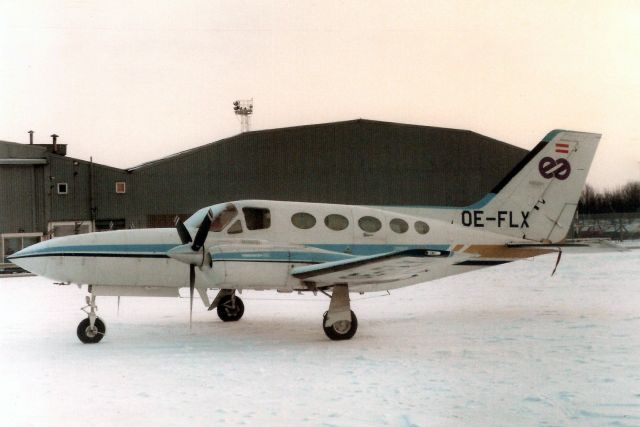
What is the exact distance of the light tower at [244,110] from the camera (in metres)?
42.6

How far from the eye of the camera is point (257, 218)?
40.1ft

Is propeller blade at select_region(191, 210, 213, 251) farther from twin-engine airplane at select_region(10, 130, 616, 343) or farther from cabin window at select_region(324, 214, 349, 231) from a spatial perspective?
cabin window at select_region(324, 214, 349, 231)

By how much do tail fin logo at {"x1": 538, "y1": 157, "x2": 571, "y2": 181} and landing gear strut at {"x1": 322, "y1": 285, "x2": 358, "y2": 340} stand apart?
5950mm

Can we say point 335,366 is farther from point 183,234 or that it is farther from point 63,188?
point 63,188

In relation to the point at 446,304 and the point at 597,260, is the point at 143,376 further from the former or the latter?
the point at 597,260

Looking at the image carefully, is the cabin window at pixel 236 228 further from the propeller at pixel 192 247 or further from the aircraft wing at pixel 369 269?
the aircraft wing at pixel 369 269

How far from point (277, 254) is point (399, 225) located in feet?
9.49

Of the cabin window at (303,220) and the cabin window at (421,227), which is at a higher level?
the cabin window at (303,220)

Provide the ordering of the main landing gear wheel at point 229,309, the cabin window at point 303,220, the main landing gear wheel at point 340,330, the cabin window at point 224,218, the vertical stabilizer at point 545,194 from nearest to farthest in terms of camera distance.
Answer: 1. the main landing gear wheel at point 340,330
2. the cabin window at point 224,218
3. the cabin window at point 303,220
4. the main landing gear wheel at point 229,309
5. the vertical stabilizer at point 545,194

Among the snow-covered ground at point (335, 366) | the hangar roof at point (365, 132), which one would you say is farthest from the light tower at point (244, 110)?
the snow-covered ground at point (335, 366)

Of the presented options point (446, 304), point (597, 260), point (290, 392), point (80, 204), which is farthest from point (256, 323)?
point (80, 204)

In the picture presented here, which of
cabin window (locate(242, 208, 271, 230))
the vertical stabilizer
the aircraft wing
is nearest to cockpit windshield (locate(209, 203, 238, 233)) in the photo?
cabin window (locate(242, 208, 271, 230))

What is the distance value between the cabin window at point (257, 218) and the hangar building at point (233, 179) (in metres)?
21.5

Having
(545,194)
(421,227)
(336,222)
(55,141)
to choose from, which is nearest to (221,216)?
(336,222)
